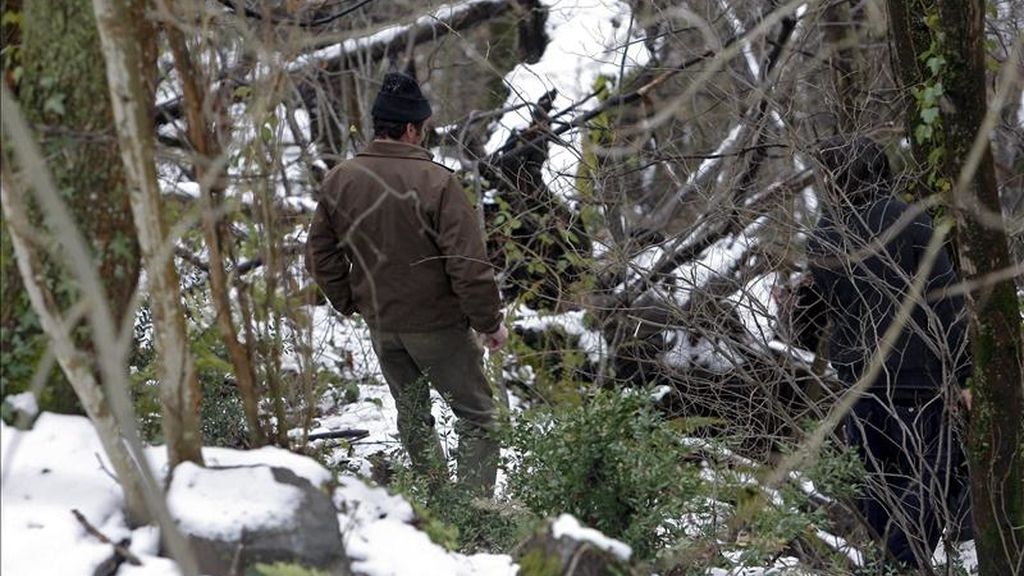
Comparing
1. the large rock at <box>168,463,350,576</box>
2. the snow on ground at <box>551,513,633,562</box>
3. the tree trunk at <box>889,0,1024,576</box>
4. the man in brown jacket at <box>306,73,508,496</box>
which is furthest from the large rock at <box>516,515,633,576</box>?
the tree trunk at <box>889,0,1024,576</box>

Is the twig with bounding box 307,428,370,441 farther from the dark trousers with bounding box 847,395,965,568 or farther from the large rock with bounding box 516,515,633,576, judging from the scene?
the large rock with bounding box 516,515,633,576

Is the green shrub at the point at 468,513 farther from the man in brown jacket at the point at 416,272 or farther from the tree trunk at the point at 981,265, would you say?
the tree trunk at the point at 981,265

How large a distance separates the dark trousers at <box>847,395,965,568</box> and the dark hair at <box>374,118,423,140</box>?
92.7 inches

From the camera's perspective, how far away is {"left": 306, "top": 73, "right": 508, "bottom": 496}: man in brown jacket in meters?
5.94

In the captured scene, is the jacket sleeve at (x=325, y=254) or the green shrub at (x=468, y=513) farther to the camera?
the jacket sleeve at (x=325, y=254)

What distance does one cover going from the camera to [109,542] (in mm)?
3824

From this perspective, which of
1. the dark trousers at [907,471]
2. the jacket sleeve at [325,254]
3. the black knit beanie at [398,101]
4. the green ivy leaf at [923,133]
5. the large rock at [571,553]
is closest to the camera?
the large rock at [571,553]

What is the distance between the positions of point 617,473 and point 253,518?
1.49 m

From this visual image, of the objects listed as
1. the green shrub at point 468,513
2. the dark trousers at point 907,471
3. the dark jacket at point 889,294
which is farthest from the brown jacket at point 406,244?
the dark trousers at point 907,471

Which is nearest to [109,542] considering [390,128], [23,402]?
[23,402]

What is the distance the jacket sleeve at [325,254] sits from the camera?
20.2 feet

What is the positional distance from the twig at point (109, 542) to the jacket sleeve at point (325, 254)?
7.83ft

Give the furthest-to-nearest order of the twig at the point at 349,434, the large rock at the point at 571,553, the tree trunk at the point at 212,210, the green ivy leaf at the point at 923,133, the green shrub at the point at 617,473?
the twig at the point at 349,434 → the green ivy leaf at the point at 923,133 → the green shrub at the point at 617,473 → the tree trunk at the point at 212,210 → the large rock at the point at 571,553

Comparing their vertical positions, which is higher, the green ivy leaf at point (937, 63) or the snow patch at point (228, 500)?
the green ivy leaf at point (937, 63)
